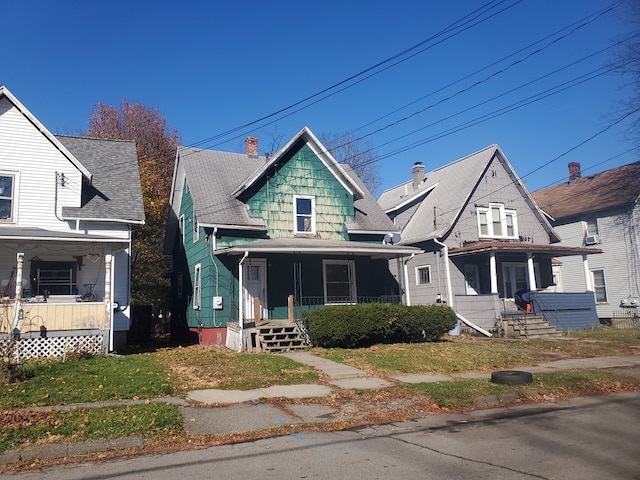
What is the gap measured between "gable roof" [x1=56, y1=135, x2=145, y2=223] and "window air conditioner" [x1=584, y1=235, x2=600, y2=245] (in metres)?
24.2

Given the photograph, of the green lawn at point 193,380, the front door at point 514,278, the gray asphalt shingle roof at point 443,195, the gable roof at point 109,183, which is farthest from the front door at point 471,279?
the gable roof at point 109,183

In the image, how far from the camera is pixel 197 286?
20.9m

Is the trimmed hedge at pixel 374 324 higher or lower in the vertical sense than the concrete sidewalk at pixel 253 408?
higher

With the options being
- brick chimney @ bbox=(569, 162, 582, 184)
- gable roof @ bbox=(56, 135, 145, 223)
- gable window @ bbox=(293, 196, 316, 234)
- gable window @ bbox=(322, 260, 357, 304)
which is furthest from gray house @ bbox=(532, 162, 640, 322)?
gable roof @ bbox=(56, 135, 145, 223)

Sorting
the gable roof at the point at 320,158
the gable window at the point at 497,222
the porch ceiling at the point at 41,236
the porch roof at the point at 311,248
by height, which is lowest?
the porch roof at the point at 311,248

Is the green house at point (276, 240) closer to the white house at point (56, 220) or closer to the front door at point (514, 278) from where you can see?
the white house at point (56, 220)

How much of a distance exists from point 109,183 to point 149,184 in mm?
10081

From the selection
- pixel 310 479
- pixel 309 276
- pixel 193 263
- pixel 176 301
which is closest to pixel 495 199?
pixel 309 276

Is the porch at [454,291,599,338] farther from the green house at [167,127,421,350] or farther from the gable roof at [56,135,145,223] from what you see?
the gable roof at [56,135,145,223]

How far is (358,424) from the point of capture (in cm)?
816

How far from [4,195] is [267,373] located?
10.8 m

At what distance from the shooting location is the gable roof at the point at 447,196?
79.5ft

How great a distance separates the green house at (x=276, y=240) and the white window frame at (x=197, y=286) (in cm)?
4

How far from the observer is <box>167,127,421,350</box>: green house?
60.8 feet
